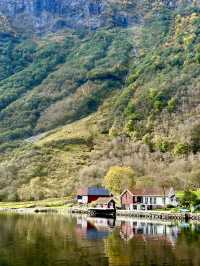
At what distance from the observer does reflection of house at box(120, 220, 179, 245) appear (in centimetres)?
9249

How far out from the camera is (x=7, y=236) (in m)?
98.8

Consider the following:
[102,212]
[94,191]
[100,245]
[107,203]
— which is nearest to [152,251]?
[100,245]

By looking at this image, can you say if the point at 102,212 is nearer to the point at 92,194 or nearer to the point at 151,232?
the point at 92,194

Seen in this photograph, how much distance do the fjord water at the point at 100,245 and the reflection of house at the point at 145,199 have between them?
41.5 meters

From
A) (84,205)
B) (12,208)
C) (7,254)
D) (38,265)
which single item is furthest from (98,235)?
(12,208)

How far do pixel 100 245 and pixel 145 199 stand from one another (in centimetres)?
8038

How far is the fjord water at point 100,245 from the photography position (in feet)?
230

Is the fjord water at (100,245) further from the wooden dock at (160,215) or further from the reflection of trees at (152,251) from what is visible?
the wooden dock at (160,215)

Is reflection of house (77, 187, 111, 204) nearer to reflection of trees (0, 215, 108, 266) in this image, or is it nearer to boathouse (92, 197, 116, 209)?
boathouse (92, 197, 116, 209)

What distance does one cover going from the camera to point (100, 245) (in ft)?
277

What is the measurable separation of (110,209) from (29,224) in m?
43.4

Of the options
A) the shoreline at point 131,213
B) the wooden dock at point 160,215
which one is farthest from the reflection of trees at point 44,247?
the shoreline at point 131,213

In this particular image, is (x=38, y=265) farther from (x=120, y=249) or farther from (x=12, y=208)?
(x=12, y=208)

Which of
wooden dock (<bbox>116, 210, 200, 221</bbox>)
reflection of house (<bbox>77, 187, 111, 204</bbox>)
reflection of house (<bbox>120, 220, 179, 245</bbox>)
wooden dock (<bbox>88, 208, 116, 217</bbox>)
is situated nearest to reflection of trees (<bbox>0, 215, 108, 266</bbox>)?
reflection of house (<bbox>120, 220, 179, 245</bbox>)
